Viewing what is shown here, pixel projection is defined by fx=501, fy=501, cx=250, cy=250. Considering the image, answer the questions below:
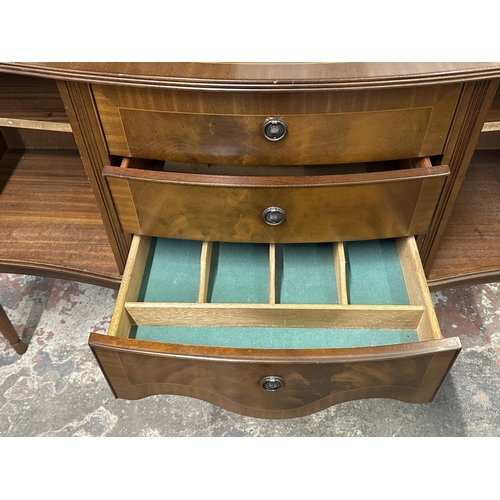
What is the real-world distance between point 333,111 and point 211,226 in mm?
243

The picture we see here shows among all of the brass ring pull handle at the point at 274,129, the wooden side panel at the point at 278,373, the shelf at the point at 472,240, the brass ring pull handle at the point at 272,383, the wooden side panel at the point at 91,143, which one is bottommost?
the brass ring pull handle at the point at 272,383

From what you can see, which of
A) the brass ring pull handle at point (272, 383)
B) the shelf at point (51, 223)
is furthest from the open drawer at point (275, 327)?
the shelf at point (51, 223)

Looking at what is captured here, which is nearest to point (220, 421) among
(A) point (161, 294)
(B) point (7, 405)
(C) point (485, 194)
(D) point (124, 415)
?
(D) point (124, 415)

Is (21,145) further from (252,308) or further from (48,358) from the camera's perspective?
(252,308)

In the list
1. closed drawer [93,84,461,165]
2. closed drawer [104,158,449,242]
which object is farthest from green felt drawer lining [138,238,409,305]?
closed drawer [93,84,461,165]

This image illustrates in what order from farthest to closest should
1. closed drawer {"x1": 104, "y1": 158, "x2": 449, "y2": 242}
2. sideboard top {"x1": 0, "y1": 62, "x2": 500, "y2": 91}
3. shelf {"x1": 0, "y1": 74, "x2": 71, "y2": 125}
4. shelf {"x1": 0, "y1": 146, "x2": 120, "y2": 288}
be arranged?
shelf {"x1": 0, "y1": 146, "x2": 120, "y2": 288} → shelf {"x1": 0, "y1": 74, "x2": 71, "y2": 125} → closed drawer {"x1": 104, "y1": 158, "x2": 449, "y2": 242} → sideboard top {"x1": 0, "y1": 62, "x2": 500, "y2": 91}

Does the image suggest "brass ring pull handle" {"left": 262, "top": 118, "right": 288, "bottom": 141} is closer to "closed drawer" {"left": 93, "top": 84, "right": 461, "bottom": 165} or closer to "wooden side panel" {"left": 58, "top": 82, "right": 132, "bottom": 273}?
"closed drawer" {"left": 93, "top": 84, "right": 461, "bottom": 165}

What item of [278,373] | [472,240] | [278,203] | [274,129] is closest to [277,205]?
[278,203]

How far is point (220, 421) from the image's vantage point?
3.09ft

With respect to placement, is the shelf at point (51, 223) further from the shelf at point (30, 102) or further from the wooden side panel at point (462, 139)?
the wooden side panel at point (462, 139)

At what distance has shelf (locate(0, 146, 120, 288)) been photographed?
0.87m

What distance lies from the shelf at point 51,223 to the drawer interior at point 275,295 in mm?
108

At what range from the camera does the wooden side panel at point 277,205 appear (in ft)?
2.17

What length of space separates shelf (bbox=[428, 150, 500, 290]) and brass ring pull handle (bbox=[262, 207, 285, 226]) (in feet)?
1.03
